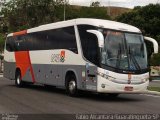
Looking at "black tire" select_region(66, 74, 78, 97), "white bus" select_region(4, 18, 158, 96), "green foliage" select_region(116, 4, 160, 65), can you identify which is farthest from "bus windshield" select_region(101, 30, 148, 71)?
"green foliage" select_region(116, 4, 160, 65)

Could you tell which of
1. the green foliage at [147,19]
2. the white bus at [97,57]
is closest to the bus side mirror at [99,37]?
the white bus at [97,57]

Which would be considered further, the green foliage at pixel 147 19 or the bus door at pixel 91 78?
the green foliage at pixel 147 19

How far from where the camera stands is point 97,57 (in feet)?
62.4

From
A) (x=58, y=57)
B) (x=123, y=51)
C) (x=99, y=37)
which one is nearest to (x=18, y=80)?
(x=58, y=57)

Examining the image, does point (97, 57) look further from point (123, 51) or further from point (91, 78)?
point (123, 51)

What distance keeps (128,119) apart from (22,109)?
3.93m

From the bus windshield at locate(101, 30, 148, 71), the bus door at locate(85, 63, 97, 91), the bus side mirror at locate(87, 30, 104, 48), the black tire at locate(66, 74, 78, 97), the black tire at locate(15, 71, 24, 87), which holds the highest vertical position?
the bus side mirror at locate(87, 30, 104, 48)

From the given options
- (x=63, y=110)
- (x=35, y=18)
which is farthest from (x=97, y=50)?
(x=35, y=18)

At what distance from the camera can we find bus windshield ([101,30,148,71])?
18938 mm

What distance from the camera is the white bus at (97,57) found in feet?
61.9

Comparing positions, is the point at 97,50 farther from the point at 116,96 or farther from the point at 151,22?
the point at 151,22

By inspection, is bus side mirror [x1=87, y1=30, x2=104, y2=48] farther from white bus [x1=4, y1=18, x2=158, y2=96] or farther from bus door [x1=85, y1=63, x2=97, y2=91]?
bus door [x1=85, y1=63, x2=97, y2=91]

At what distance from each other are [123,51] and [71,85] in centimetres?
303

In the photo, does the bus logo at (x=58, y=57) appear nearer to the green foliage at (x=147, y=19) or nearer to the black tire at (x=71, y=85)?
the black tire at (x=71, y=85)
